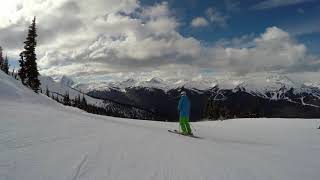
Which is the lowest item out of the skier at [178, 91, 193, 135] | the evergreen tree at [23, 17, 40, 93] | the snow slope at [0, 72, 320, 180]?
the snow slope at [0, 72, 320, 180]

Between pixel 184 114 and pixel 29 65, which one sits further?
pixel 29 65

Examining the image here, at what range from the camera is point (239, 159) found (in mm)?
11570

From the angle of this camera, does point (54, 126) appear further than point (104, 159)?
Yes

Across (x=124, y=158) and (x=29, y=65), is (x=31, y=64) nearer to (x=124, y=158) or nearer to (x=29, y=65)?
(x=29, y=65)

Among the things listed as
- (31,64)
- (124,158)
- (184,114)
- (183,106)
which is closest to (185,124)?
(184,114)

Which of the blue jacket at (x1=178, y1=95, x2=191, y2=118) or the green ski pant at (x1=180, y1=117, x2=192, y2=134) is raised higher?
the blue jacket at (x1=178, y1=95, x2=191, y2=118)

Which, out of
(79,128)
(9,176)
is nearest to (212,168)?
(9,176)

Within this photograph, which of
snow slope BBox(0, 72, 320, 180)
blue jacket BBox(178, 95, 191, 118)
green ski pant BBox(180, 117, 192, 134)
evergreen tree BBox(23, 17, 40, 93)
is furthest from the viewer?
evergreen tree BBox(23, 17, 40, 93)

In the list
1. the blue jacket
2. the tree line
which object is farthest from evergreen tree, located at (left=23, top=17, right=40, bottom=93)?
the blue jacket

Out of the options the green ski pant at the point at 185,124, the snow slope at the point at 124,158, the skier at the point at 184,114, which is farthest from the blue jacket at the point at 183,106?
the snow slope at the point at 124,158

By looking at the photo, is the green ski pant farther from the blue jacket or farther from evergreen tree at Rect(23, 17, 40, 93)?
evergreen tree at Rect(23, 17, 40, 93)

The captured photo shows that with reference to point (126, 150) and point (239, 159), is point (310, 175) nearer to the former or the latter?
point (239, 159)

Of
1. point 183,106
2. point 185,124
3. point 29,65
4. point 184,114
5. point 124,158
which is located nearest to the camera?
point 124,158

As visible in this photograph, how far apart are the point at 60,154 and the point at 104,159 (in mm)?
1217
